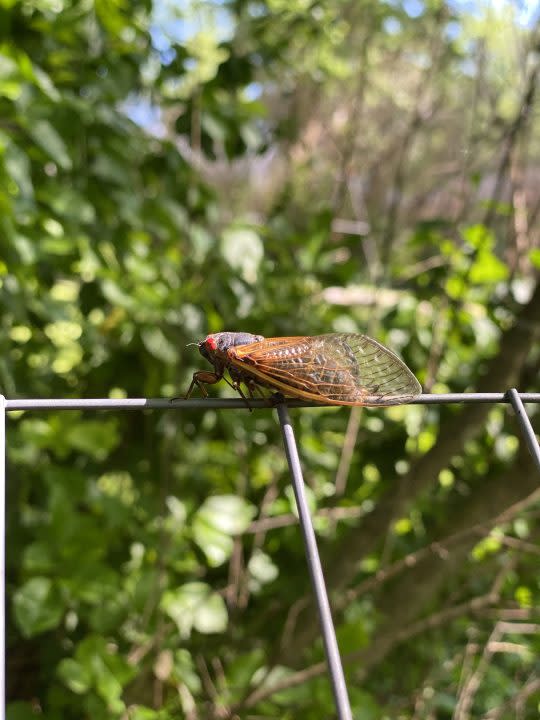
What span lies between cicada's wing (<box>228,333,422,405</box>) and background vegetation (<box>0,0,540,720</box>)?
1.79ft

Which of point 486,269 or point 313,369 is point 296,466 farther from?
point 486,269

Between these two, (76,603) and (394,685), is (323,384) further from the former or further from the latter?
(394,685)

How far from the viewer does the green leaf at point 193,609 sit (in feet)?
5.01

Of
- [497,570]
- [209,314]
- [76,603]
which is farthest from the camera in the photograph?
[497,570]

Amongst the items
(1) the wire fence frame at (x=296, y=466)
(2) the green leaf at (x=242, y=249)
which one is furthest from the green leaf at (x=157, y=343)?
(1) the wire fence frame at (x=296, y=466)

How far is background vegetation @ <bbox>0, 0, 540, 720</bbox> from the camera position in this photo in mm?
1407

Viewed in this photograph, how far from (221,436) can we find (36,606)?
0.61 metres

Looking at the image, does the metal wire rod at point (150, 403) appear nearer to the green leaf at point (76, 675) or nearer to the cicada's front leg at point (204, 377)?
the cicada's front leg at point (204, 377)

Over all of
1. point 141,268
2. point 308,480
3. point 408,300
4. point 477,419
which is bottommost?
point 308,480

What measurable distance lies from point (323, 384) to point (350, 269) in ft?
2.73

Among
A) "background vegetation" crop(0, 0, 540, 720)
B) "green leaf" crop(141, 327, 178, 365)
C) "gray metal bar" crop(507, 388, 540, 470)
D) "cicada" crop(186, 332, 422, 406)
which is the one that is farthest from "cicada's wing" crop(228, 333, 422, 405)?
"green leaf" crop(141, 327, 178, 365)

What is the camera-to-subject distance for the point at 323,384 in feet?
2.83

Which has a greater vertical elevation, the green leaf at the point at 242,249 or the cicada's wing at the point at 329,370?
the cicada's wing at the point at 329,370

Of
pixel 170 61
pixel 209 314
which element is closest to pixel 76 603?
pixel 209 314
